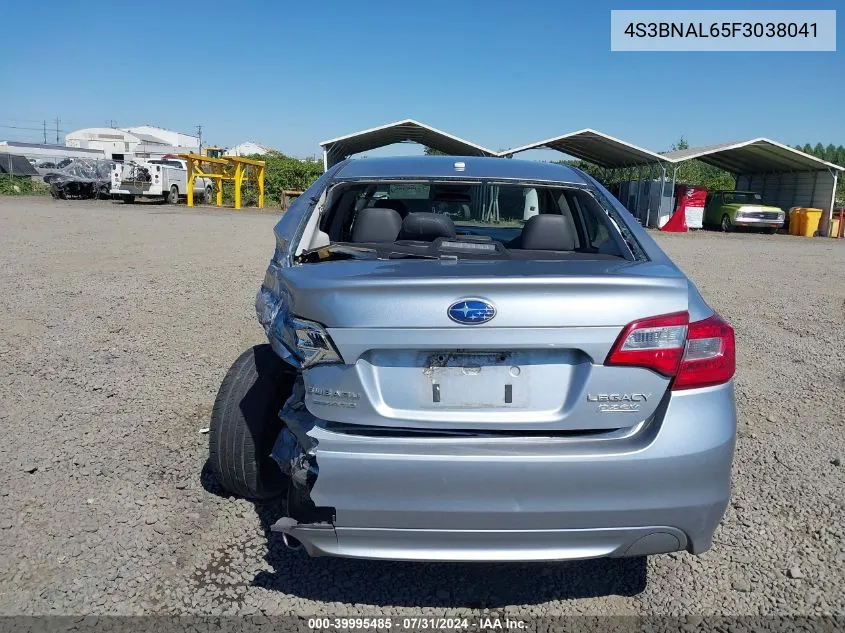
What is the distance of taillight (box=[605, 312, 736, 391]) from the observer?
2266mm

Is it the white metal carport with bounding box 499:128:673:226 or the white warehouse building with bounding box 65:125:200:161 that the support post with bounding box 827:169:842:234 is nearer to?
the white metal carport with bounding box 499:128:673:226

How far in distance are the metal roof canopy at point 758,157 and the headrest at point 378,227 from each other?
28.0 m

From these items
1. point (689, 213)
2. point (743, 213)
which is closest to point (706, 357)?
point (743, 213)

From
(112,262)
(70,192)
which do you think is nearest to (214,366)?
(112,262)

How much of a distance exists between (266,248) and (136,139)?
87.1 m

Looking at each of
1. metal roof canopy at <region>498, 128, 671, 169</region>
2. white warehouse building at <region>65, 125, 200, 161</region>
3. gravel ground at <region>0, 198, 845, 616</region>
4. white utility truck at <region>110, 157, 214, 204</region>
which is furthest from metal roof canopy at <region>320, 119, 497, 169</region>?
white warehouse building at <region>65, 125, 200, 161</region>

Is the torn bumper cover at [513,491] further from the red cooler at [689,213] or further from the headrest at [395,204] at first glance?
the red cooler at [689,213]

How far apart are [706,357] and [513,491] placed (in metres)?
0.81

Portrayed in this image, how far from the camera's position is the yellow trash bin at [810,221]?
2722cm

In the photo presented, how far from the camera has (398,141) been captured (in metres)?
35.9

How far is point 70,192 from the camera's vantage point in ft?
108

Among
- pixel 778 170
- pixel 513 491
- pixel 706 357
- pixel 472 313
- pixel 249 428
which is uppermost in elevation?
pixel 778 170

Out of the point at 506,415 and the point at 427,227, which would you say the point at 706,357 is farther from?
the point at 427,227

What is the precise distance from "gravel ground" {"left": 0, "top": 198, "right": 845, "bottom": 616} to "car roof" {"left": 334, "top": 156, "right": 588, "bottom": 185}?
1768mm
